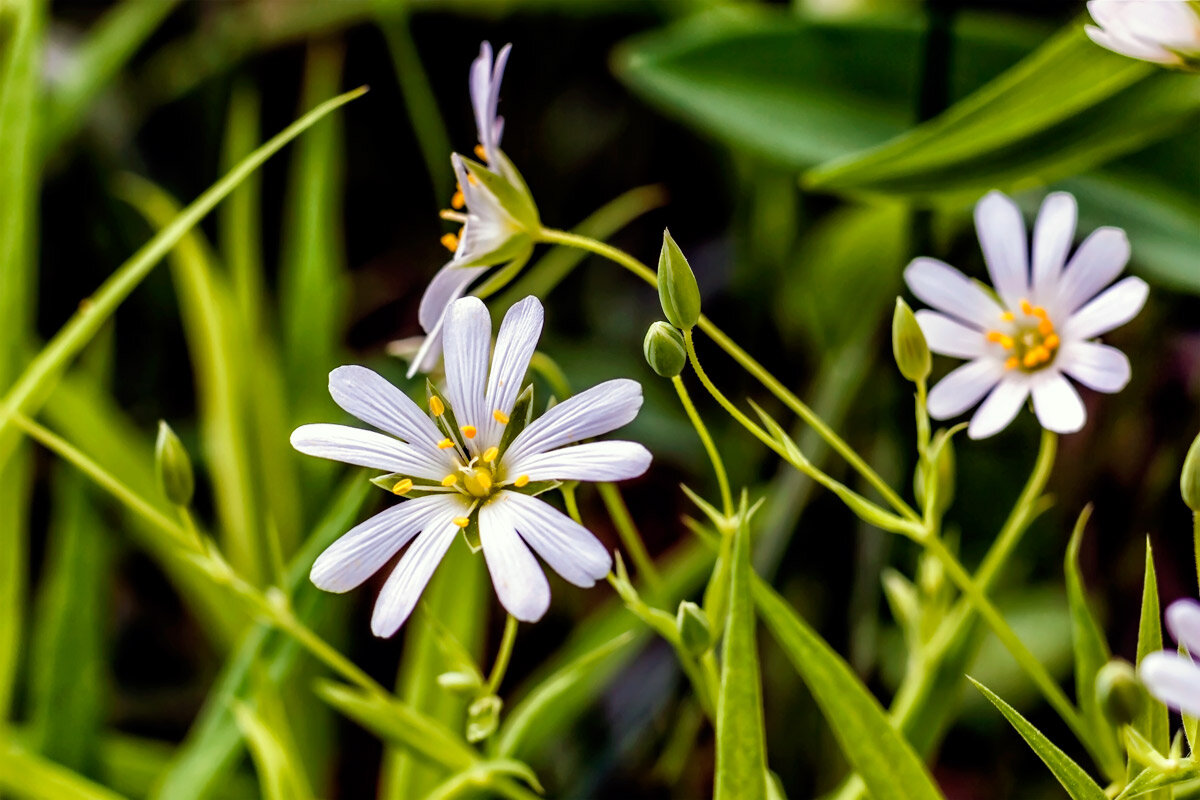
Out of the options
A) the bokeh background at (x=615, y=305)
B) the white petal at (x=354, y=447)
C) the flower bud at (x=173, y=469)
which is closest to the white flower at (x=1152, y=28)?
the bokeh background at (x=615, y=305)

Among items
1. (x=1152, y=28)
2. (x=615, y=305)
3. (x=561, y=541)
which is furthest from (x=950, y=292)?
(x=615, y=305)

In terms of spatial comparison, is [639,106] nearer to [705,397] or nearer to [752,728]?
[705,397]

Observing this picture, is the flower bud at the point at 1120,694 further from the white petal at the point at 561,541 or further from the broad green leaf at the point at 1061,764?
the white petal at the point at 561,541

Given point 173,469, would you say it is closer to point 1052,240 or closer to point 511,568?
point 511,568

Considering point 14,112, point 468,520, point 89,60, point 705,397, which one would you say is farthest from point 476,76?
point 89,60

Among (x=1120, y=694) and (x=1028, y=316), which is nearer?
(x=1120, y=694)

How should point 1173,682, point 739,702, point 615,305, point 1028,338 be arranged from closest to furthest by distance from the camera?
point 1173,682
point 739,702
point 1028,338
point 615,305

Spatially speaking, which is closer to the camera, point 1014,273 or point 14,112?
point 1014,273
